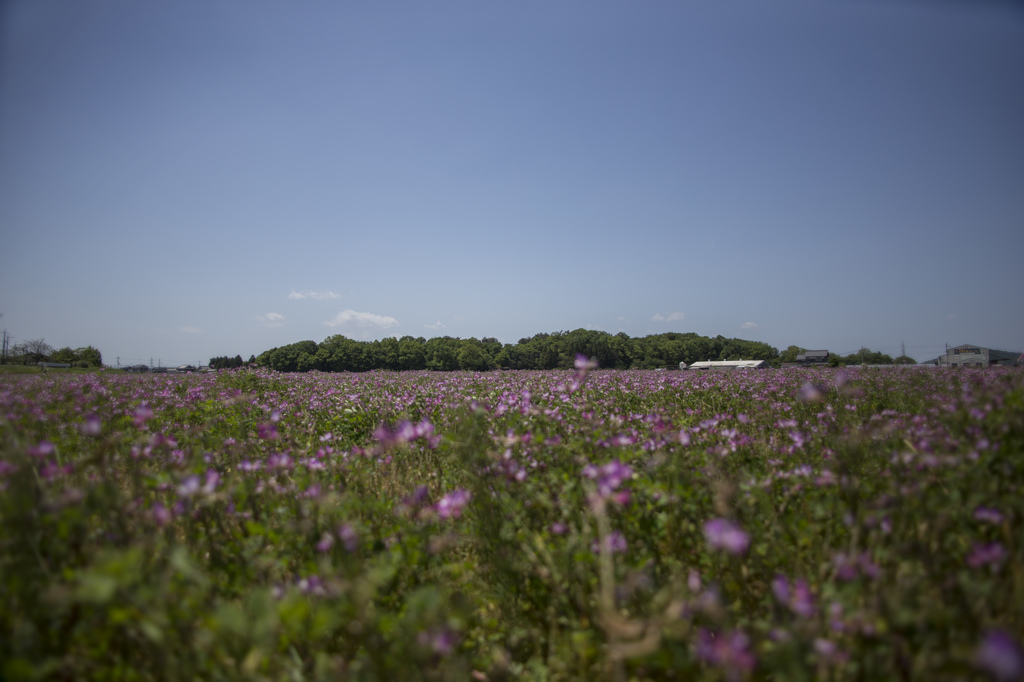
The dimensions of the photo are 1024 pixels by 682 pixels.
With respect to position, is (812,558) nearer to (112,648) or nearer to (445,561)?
(445,561)

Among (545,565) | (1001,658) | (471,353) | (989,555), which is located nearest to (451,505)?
(545,565)

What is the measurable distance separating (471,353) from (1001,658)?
68.1 metres

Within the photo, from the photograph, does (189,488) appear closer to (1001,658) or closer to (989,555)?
(1001,658)

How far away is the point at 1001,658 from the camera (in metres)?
1.09

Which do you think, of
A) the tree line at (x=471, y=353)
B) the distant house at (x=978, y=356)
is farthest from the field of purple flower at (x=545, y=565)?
the tree line at (x=471, y=353)

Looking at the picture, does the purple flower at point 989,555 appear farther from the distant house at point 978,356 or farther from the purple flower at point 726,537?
the distant house at point 978,356

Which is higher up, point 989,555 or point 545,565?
point 989,555

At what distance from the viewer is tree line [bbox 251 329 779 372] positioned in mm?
63550

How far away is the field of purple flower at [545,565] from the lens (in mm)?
1423

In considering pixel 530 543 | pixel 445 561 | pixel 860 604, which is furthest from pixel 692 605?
pixel 445 561

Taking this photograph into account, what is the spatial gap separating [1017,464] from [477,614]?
9.05ft

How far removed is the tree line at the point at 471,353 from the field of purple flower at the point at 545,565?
52411mm

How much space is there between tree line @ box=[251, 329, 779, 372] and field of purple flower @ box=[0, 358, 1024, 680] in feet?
172

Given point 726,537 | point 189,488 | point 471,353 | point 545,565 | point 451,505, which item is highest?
point 471,353
